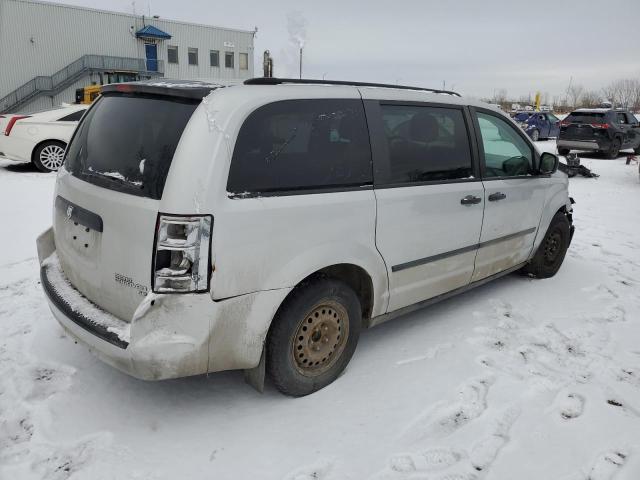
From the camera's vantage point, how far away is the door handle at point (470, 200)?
356 centimetres

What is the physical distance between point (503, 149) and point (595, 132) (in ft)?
44.9

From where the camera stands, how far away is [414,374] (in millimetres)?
3195

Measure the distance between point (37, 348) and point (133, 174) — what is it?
1.69 meters

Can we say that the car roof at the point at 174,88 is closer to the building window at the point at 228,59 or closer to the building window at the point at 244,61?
the building window at the point at 228,59

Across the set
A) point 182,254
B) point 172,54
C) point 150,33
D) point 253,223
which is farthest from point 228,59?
point 182,254

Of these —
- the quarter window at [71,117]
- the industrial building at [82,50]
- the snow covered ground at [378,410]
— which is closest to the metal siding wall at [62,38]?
the industrial building at [82,50]

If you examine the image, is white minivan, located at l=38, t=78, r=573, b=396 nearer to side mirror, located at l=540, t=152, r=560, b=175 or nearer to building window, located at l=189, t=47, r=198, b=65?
side mirror, located at l=540, t=152, r=560, b=175

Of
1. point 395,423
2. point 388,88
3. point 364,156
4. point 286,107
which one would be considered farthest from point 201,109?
point 395,423

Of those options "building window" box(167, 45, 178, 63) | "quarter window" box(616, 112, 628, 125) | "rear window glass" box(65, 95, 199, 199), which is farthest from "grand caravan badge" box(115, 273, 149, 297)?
"building window" box(167, 45, 178, 63)

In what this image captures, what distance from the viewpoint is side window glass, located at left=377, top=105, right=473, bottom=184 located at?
314 centimetres

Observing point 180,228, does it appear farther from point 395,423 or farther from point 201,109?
point 395,423

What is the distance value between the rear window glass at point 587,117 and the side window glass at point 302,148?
15412mm

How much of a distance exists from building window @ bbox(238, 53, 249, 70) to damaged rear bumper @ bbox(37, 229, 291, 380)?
3678 centimetres

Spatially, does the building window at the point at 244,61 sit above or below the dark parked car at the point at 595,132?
above
